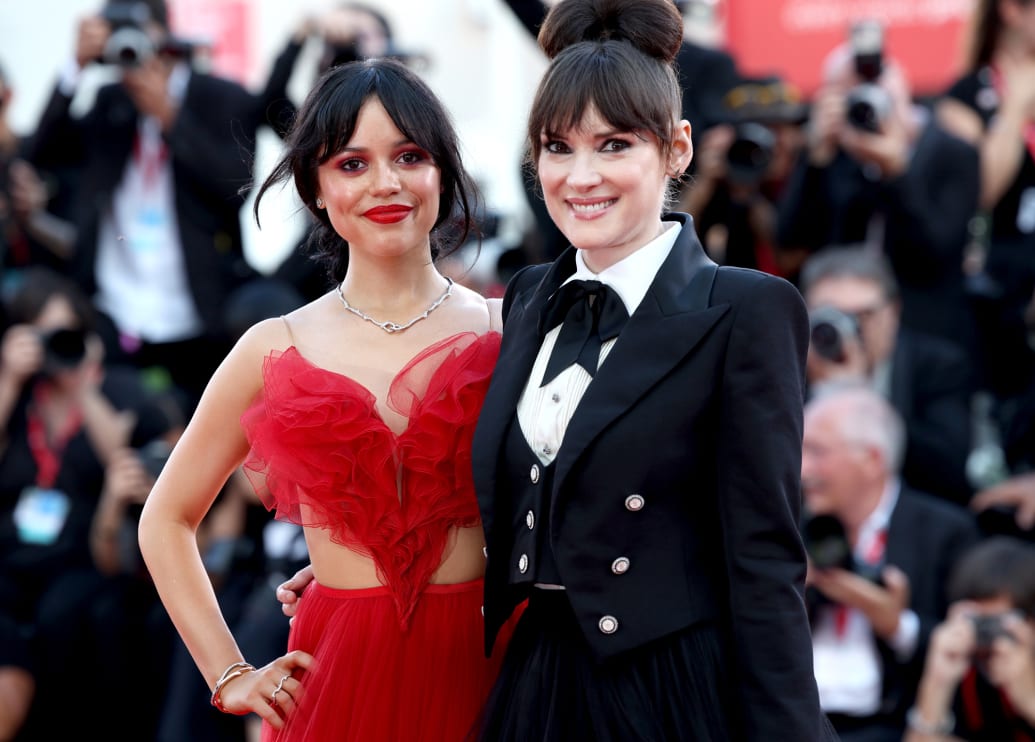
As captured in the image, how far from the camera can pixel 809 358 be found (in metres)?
4.92

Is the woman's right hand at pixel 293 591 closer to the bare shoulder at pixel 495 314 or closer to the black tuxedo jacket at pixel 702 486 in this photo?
the bare shoulder at pixel 495 314

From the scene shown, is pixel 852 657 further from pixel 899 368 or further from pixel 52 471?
pixel 52 471

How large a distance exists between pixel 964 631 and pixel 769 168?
191 centimetres

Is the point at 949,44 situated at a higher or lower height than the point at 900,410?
higher

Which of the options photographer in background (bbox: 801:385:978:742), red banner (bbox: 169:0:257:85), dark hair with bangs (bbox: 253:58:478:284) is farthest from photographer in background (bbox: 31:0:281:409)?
red banner (bbox: 169:0:257:85)

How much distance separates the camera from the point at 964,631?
4.09 metres

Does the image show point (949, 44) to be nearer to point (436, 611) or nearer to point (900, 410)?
point (900, 410)

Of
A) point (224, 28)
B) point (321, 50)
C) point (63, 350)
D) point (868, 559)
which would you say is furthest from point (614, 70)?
point (224, 28)

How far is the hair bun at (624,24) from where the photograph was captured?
2467 mm

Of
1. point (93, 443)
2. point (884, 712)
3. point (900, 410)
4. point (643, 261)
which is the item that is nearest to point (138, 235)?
point (93, 443)

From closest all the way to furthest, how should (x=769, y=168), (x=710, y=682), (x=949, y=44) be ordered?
(x=710, y=682), (x=769, y=168), (x=949, y=44)

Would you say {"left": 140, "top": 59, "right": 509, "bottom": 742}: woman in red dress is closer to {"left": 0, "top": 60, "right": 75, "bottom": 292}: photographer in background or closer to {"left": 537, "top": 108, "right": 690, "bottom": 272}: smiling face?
{"left": 537, "top": 108, "right": 690, "bottom": 272}: smiling face

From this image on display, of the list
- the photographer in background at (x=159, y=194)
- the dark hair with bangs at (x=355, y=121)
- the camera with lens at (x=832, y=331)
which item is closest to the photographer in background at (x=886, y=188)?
the camera with lens at (x=832, y=331)

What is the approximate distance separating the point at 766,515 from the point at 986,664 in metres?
2.05
